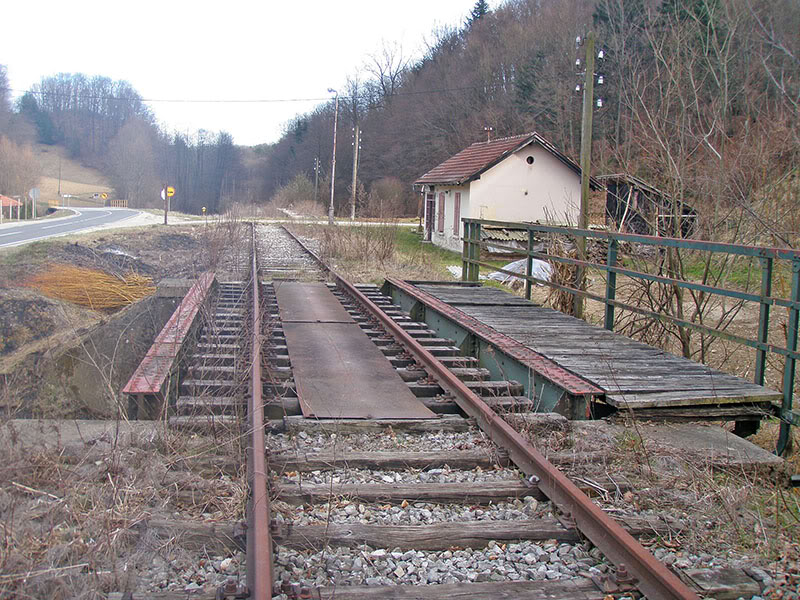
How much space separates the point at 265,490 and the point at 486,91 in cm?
6205

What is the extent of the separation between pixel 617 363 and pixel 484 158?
85.0ft

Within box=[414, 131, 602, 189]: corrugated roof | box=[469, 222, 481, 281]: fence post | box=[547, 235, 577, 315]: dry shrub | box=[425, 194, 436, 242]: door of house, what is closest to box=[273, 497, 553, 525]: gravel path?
box=[547, 235, 577, 315]: dry shrub

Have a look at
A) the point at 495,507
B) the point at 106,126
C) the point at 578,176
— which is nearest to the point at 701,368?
the point at 495,507

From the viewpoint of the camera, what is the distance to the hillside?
109875 millimetres

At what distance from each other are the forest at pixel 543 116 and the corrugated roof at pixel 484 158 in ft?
10.3

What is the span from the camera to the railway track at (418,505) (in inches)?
115

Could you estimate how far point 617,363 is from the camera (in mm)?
6430

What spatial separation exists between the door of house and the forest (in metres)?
8.64

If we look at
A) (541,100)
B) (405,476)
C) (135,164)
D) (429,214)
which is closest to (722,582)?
(405,476)

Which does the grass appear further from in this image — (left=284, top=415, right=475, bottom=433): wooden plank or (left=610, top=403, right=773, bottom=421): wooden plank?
(left=610, top=403, right=773, bottom=421): wooden plank

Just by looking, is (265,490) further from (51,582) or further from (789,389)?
(789,389)

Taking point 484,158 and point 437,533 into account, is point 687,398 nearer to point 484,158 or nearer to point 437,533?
point 437,533

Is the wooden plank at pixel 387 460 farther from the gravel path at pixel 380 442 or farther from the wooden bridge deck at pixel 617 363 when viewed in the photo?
the wooden bridge deck at pixel 617 363

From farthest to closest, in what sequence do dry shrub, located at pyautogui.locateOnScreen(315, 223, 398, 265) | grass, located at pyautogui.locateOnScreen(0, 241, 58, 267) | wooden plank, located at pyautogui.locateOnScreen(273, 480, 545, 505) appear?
grass, located at pyautogui.locateOnScreen(0, 241, 58, 267), dry shrub, located at pyautogui.locateOnScreen(315, 223, 398, 265), wooden plank, located at pyautogui.locateOnScreen(273, 480, 545, 505)
